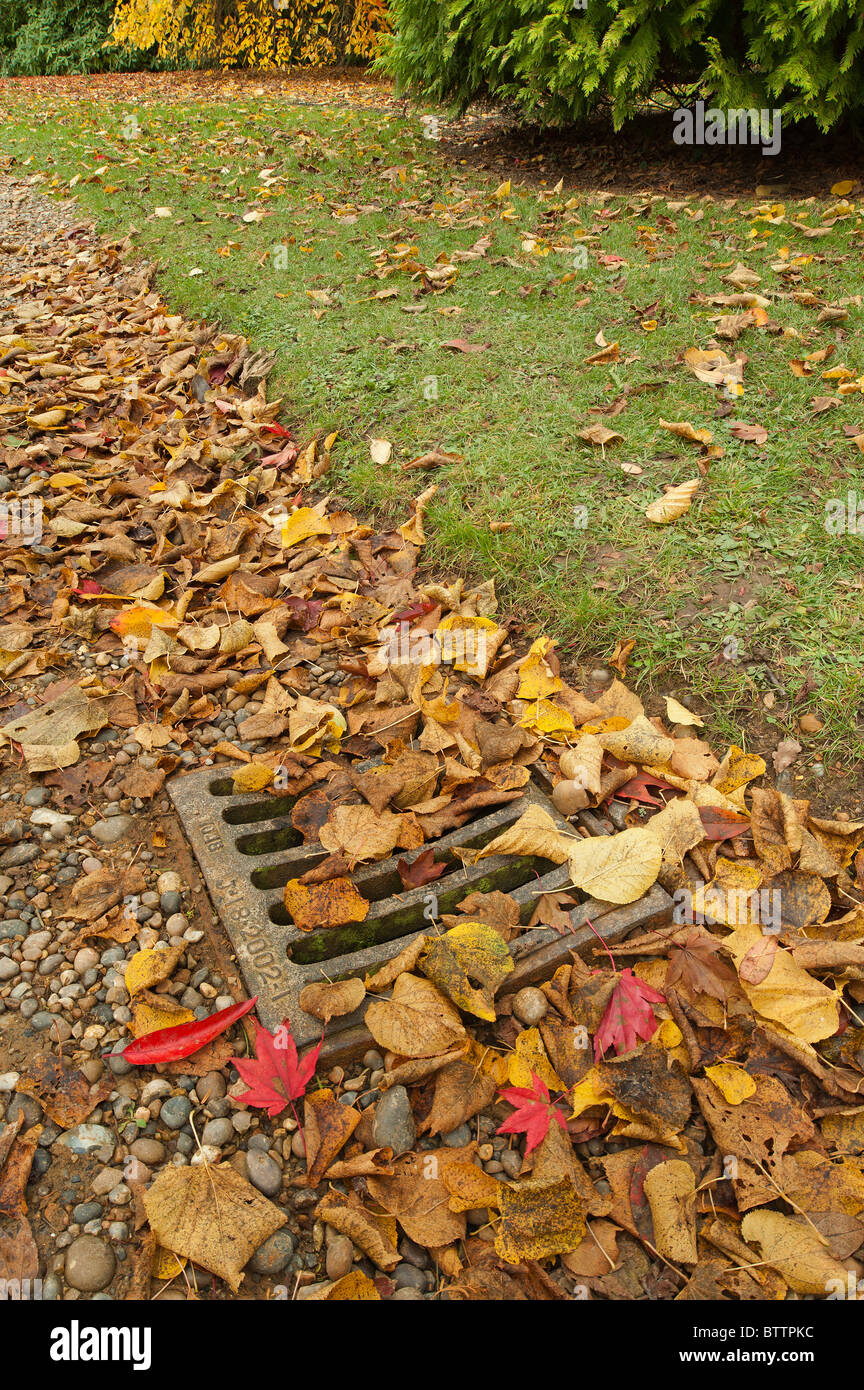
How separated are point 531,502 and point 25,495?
1.73 metres

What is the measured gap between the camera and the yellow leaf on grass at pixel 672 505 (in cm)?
246

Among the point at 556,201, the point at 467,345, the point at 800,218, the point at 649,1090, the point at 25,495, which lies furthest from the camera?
the point at 556,201

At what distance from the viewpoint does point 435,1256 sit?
51.4 inches

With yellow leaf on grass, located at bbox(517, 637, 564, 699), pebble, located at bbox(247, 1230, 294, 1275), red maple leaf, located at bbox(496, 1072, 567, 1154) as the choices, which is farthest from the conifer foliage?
pebble, located at bbox(247, 1230, 294, 1275)

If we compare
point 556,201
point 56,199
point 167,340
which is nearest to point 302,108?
point 56,199

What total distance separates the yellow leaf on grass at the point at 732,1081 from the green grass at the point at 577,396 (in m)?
0.80

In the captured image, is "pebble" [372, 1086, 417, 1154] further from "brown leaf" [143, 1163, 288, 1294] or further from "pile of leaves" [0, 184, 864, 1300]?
"brown leaf" [143, 1163, 288, 1294]

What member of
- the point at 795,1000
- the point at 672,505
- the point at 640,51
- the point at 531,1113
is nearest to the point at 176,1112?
the point at 531,1113

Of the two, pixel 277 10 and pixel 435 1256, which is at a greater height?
pixel 277 10

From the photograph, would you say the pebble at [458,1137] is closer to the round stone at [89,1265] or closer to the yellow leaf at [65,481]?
the round stone at [89,1265]

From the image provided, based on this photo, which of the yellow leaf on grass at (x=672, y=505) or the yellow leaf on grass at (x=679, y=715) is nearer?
the yellow leaf on grass at (x=679, y=715)

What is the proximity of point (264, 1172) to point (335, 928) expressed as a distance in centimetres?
44

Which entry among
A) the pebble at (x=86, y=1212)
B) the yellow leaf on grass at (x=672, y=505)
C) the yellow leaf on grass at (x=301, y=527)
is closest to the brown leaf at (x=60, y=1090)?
the pebble at (x=86, y=1212)

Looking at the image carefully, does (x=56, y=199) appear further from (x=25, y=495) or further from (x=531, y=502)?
(x=531, y=502)
